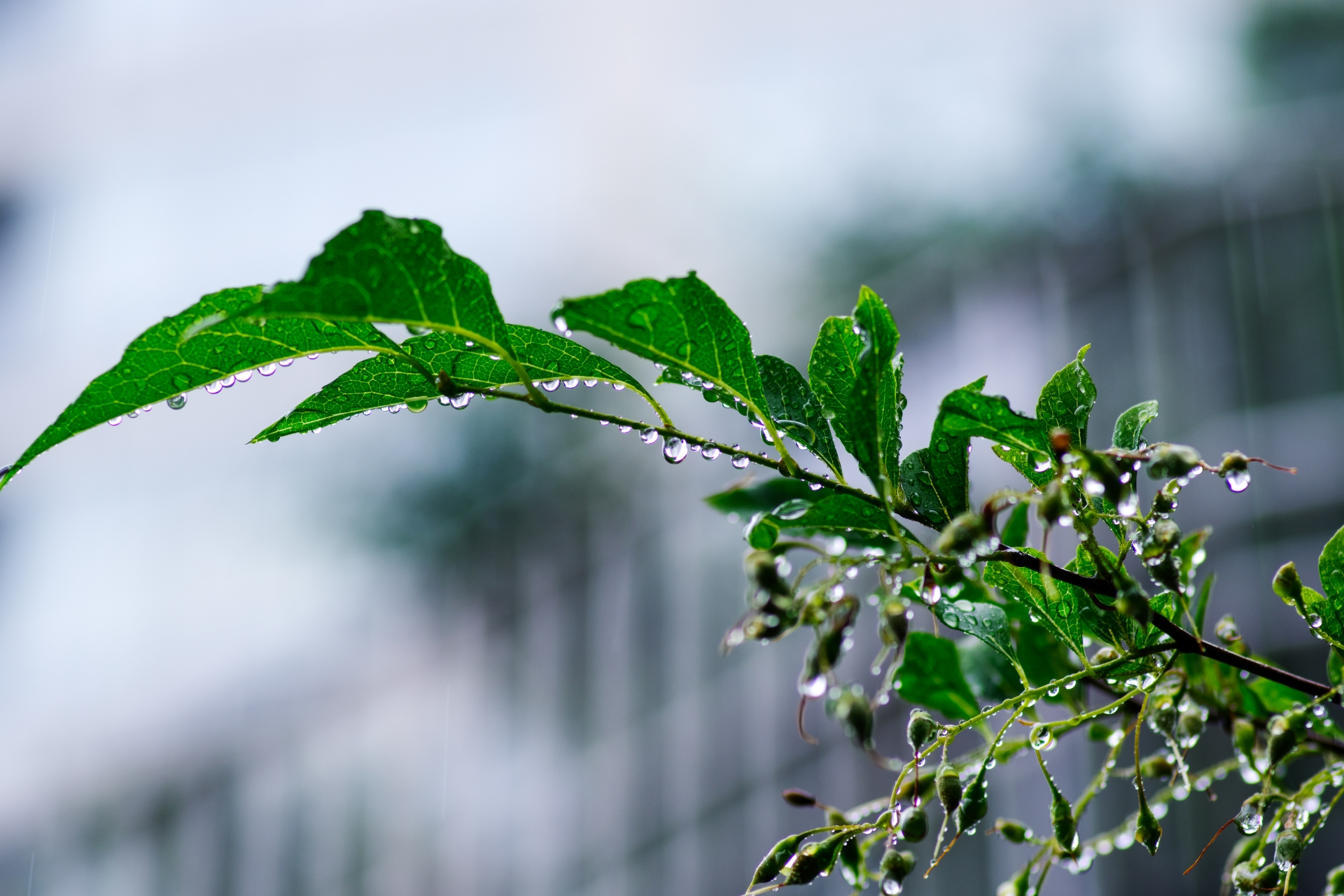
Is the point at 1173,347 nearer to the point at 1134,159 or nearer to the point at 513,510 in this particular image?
the point at 1134,159

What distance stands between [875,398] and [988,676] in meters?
0.18

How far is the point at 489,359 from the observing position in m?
0.25

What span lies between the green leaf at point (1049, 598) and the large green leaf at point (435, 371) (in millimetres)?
98

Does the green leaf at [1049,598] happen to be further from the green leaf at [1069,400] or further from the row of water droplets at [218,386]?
the row of water droplets at [218,386]

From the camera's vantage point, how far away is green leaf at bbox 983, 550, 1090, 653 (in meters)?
0.26

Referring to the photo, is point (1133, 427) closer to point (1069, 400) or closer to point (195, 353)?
point (1069, 400)

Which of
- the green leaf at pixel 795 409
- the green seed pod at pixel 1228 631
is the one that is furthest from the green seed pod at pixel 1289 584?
the green leaf at pixel 795 409

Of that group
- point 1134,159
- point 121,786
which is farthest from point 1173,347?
point 121,786

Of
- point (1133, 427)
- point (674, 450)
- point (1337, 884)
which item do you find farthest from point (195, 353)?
point (1337, 884)

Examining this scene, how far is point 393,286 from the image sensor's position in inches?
8.2

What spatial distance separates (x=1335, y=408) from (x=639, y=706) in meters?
1.44

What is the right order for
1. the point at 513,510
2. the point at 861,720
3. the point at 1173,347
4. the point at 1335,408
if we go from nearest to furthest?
the point at 861,720, the point at 1335,408, the point at 1173,347, the point at 513,510

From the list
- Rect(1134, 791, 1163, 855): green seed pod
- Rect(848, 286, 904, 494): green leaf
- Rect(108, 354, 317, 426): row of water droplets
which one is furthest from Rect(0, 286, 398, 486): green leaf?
Rect(1134, 791, 1163, 855): green seed pod

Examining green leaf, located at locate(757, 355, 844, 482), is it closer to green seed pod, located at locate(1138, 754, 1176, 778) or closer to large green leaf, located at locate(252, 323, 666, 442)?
large green leaf, located at locate(252, 323, 666, 442)
